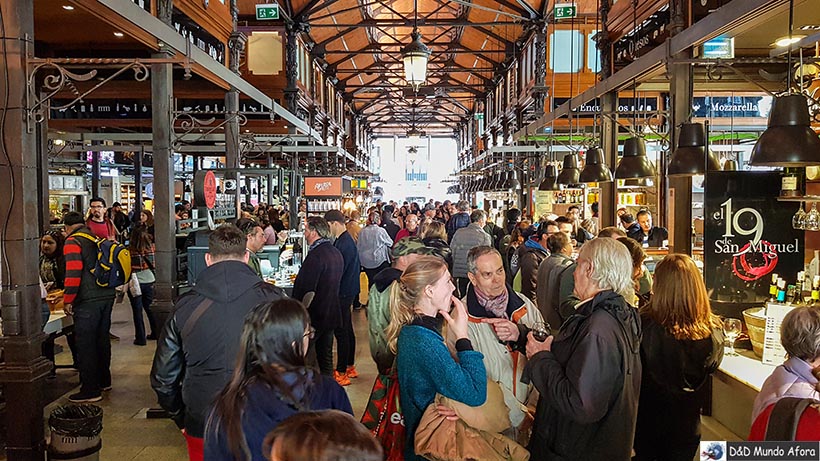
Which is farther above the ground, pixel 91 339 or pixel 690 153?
pixel 690 153

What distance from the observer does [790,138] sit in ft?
11.1

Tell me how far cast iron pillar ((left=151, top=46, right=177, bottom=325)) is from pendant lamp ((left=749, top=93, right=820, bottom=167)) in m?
5.38

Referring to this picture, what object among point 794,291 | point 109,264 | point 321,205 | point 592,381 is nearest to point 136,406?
point 109,264

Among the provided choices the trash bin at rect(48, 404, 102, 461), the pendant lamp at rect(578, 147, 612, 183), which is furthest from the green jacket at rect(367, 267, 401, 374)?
the pendant lamp at rect(578, 147, 612, 183)

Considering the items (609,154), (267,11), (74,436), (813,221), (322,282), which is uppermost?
(267,11)

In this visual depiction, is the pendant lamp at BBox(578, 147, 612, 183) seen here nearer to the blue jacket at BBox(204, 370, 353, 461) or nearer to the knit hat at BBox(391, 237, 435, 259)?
the knit hat at BBox(391, 237, 435, 259)

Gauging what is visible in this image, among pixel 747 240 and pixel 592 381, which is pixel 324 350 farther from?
pixel 592 381

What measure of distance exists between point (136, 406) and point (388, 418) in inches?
150

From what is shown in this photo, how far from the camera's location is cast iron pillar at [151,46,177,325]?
6.69m

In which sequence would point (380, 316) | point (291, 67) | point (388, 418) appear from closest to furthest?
point (388, 418) → point (380, 316) → point (291, 67)

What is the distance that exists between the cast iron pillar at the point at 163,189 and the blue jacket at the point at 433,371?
480 cm

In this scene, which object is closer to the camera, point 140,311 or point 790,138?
point 790,138

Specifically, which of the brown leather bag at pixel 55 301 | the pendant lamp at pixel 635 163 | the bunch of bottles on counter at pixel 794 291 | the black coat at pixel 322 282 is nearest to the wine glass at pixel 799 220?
the bunch of bottles on counter at pixel 794 291

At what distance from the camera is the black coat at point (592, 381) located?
2.47m
